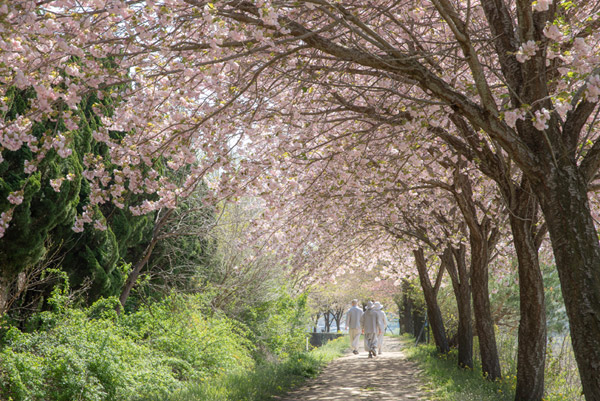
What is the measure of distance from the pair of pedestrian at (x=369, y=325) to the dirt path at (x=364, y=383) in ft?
5.14

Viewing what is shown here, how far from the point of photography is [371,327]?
15.9m

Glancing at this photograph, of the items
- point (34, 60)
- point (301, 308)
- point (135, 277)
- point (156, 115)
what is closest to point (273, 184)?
point (156, 115)

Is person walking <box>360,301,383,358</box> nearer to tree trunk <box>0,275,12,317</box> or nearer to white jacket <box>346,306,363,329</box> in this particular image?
white jacket <box>346,306,363,329</box>

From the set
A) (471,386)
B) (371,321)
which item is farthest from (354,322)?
(471,386)

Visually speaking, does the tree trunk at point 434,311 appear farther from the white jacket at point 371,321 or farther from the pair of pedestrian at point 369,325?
the pair of pedestrian at point 369,325

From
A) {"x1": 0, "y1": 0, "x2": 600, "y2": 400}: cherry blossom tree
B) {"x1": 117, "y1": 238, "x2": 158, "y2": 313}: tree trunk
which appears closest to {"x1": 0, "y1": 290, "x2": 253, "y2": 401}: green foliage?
{"x1": 117, "y1": 238, "x2": 158, "y2": 313}: tree trunk

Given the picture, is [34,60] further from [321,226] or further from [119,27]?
[321,226]

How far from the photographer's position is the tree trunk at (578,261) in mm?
3877

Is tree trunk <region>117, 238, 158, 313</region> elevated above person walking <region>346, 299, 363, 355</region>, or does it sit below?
above

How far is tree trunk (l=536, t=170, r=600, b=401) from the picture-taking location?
12.7 ft

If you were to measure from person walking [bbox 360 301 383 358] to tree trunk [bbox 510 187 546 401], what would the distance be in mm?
9188

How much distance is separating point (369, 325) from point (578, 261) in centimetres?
1234

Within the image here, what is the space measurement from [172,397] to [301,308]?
11.1 meters

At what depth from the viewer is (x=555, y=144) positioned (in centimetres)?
436
